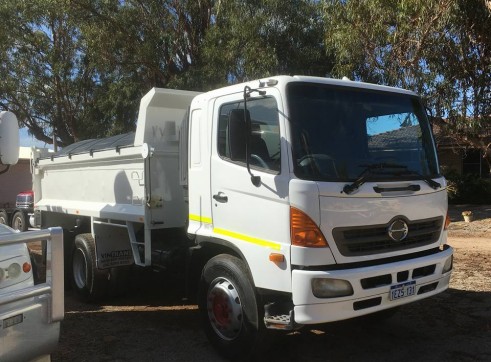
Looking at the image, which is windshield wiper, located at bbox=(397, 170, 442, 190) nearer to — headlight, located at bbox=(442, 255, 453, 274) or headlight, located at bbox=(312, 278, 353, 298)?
headlight, located at bbox=(442, 255, 453, 274)

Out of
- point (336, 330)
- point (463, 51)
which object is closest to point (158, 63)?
point (463, 51)

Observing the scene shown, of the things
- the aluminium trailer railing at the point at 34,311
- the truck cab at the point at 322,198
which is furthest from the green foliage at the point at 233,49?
the aluminium trailer railing at the point at 34,311

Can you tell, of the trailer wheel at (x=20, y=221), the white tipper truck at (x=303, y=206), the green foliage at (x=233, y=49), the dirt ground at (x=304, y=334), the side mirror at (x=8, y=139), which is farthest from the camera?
the trailer wheel at (x=20, y=221)

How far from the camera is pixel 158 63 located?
1669 centimetres

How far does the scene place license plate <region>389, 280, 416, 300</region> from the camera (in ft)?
13.9

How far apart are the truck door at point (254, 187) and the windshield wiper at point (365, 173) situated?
20.2 inches

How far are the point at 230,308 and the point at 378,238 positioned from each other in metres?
1.46

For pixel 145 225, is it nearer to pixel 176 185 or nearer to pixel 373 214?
pixel 176 185

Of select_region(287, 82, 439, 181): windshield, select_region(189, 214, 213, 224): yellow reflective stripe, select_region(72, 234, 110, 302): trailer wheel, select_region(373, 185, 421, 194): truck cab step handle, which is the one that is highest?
select_region(287, 82, 439, 181): windshield

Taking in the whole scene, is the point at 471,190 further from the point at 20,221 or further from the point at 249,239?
the point at 249,239

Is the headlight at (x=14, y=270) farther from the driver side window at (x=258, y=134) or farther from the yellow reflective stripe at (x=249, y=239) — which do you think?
the driver side window at (x=258, y=134)

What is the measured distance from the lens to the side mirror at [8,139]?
516 centimetres

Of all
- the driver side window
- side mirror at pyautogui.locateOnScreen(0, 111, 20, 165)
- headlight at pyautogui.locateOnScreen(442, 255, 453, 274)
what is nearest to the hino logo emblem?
headlight at pyautogui.locateOnScreen(442, 255, 453, 274)

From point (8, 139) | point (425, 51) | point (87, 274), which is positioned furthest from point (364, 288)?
point (425, 51)
